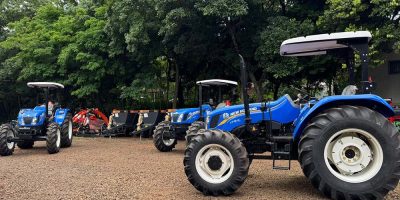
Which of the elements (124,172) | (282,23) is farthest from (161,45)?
(124,172)

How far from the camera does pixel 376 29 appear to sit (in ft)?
45.2

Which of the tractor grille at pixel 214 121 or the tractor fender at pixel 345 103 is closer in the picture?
the tractor fender at pixel 345 103

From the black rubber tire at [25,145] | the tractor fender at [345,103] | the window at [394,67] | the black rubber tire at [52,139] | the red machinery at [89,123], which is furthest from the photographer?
the red machinery at [89,123]

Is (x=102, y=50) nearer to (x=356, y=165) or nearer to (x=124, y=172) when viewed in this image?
(x=124, y=172)

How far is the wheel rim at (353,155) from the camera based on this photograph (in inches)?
228

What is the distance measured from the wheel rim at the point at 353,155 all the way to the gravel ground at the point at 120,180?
0.64 metres

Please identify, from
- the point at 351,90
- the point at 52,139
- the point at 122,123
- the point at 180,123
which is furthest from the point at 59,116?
the point at 351,90

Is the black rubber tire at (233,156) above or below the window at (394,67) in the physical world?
below

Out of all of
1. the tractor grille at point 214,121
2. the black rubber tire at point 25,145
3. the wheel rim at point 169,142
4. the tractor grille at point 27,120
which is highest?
the tractor grille at point 214,121

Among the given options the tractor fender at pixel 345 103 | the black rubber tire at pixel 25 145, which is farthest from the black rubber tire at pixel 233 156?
the black rubber tire at pixel 25 145

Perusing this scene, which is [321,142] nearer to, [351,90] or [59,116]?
[351,90]

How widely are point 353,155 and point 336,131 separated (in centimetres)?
45

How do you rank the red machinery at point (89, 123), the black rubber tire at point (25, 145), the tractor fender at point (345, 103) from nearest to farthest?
1. the tractor fender at point (345, 103)
2. the black rubber tire at point (25, 145)
3. the red machinery at point (89, 123)

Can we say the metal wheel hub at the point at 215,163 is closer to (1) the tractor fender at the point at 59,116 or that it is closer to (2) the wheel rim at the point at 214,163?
(2) the wheel rim at the point at 214,163
